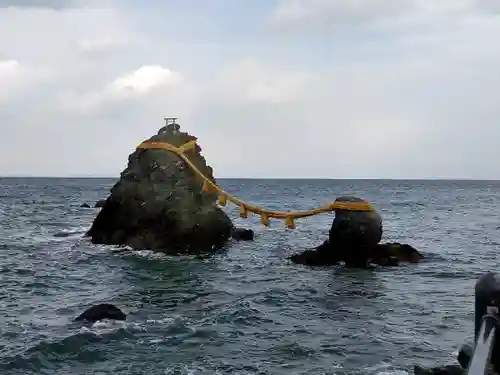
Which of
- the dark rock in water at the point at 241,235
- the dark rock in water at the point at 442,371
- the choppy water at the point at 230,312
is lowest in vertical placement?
the choppy water at the point at 230,312

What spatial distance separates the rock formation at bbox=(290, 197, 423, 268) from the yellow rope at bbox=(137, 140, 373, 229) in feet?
0.84

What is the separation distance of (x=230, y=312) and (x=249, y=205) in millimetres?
9614

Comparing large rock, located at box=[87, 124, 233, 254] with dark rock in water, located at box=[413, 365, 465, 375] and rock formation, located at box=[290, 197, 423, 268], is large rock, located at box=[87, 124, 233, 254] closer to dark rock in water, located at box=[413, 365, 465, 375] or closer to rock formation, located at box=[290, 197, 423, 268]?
rock formation, located at box=[290, 197, 423, 268]

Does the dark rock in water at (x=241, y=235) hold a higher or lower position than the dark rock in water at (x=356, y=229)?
lower

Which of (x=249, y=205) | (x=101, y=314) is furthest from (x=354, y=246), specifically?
(x=101, y=314)

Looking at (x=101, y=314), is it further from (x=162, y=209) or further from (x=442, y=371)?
(x=162, y=209)

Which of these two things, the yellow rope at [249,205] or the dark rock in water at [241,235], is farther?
the dark rock in water at [241,235]

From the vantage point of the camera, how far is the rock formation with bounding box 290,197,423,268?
2114 centimetres

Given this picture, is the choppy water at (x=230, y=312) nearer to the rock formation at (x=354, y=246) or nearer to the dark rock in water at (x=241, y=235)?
the rock formation at (x=354, y=246)

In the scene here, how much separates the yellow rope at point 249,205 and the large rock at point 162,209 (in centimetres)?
27

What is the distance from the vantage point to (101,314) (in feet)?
45.8

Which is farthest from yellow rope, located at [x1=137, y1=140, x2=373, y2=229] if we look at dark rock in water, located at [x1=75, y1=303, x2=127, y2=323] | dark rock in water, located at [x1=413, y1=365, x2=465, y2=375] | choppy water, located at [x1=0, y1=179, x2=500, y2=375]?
dark rock in water, located at [x1=413, y1=365, x2=465, y2=375]

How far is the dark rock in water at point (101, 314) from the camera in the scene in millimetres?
13938

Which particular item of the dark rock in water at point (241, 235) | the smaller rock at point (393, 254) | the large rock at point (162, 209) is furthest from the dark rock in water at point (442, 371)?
the dark rock in water at point (241, 235)
